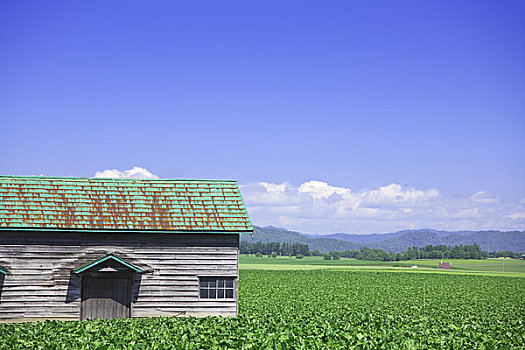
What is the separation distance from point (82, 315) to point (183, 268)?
178 inches

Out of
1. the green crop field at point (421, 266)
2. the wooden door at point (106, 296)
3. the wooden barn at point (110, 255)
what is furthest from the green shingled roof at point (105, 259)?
the green crop field at point (421, 266)

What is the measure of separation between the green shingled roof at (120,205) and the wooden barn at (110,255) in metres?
0.04

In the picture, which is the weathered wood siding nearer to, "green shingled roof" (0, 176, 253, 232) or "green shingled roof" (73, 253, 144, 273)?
"green shingled roof" (73, 253, 144, 273)

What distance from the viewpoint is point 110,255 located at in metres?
23.3

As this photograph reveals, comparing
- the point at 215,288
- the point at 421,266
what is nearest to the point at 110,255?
the point at 215,288

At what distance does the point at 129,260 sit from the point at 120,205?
8.68ft

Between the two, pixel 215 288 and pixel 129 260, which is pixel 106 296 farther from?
pixel 215 288

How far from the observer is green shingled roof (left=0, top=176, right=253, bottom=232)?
931 inches

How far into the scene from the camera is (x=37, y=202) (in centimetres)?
2420

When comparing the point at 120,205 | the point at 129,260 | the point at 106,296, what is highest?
the point at 120,205

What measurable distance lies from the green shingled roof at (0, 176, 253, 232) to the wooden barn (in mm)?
44

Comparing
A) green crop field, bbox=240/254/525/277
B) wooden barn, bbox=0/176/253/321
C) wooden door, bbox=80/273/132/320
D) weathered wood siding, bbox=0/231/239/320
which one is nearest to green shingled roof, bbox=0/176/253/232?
wooden barn, bbox=0/176/253/321

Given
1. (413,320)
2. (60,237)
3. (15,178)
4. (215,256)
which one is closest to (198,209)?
(215,256)

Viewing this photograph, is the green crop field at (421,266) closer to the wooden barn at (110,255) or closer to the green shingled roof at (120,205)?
the green shingled roof at (120,205)
